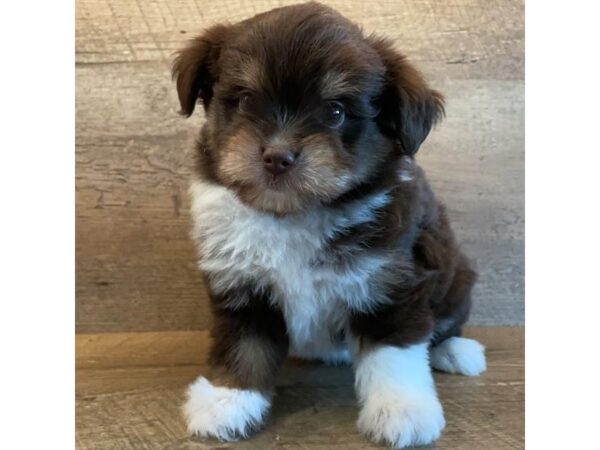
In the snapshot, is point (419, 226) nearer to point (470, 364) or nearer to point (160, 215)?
point (470, 364)

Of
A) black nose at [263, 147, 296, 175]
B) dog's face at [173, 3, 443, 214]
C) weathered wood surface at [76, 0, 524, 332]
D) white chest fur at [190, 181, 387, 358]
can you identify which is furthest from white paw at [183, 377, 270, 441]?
weathered wood surface at [76, 0, 524, 332]

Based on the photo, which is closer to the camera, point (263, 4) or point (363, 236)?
point (363, 236)

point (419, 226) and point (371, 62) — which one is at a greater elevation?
point (371, 62)

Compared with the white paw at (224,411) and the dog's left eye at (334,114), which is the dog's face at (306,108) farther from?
the white paw at (224,411)

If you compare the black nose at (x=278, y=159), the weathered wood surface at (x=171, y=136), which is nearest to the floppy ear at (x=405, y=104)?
the black nose at (x=278, y=159)

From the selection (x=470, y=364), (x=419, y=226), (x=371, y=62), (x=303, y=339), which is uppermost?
(x=371, y=62)

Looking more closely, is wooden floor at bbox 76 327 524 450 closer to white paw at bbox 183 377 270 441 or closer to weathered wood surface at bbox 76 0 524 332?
white paw at bbox 183 377 270 441

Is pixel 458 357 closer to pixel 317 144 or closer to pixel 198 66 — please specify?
pixel 317 144

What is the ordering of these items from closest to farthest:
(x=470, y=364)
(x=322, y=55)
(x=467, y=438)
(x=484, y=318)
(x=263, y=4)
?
(x=322, y=55) → (x=467, y=438) → (x=470, y=364) → (x=263, y=4) → (x=484, y=318)

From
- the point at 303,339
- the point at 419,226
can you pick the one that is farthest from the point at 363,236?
the point at 303,339
